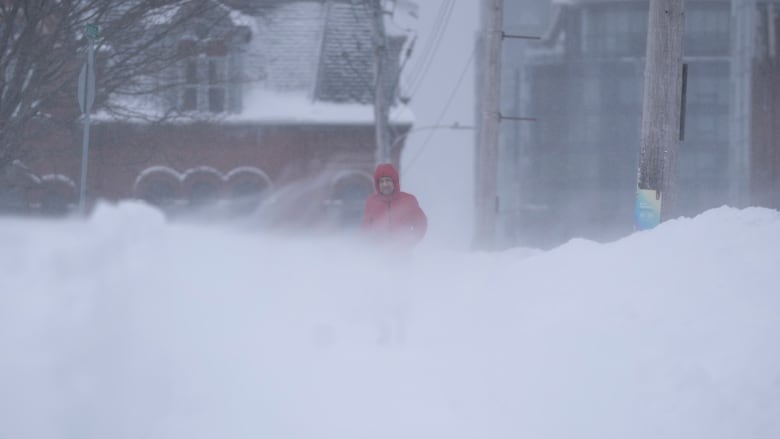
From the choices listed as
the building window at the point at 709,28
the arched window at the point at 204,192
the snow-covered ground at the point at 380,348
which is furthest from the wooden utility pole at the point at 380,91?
the building window at the point at 709,28

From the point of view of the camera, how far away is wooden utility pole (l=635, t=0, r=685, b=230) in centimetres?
924

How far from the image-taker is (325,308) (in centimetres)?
929

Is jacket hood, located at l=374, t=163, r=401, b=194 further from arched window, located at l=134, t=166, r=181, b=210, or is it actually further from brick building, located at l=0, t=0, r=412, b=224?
arched window, located at l=134, t=166, r=181, b=210

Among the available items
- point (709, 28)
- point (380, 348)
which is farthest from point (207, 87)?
point (709, 28)

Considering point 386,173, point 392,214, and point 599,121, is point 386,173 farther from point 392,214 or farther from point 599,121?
point 599,121

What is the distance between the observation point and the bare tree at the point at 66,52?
13812 millimetres

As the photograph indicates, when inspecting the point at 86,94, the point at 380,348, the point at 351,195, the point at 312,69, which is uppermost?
the point at 312,69

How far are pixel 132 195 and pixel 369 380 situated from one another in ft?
71.2

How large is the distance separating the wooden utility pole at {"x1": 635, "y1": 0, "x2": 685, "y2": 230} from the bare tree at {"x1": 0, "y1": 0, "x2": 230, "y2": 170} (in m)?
8.10

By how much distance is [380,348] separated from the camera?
8.12 meters

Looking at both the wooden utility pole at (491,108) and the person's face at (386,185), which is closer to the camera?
the person's face at (386,185)

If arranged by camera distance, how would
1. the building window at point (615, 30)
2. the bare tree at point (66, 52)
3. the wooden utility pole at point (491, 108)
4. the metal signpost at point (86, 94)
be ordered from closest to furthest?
the metal signpost at point (86, 94) < the bare tree at point (66, 52) < the wooden utility pole at point (491, 108) < the building window at point (615, 30)

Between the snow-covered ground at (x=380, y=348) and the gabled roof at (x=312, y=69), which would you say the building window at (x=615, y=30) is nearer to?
the gabled roof at (x=312, y=69)

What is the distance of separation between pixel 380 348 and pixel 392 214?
149cm
